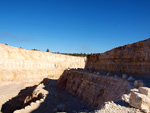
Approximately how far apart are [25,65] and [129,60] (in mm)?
28260

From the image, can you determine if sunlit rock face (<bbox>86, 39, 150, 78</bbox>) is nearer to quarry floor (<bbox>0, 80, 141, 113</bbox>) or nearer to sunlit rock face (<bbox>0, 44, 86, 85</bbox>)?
quarry floor (<bbox>0, 80, 141, 113</bbox>)

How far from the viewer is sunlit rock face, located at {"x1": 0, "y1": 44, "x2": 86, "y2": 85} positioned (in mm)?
29438

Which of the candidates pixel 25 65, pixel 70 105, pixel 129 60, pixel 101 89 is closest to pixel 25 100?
pixel 70 105

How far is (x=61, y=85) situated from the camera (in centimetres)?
2142

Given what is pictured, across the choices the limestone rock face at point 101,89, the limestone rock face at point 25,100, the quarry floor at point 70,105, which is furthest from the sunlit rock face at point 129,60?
the limestone rock face at point 25,100

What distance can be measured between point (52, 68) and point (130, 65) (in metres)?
31.2

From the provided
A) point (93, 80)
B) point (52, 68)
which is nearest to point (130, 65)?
point (93, 80)

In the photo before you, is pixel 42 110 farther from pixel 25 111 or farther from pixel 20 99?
pixel 20 99

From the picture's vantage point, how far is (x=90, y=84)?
13.1 meters

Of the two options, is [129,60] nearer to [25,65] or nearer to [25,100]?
[25,100]

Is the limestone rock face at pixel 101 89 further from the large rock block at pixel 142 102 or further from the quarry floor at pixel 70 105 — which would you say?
the large rock block at pixel 142 102

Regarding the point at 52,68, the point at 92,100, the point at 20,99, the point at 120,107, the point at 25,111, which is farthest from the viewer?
the point at 52,68

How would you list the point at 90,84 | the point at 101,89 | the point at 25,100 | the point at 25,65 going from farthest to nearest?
the point at 25,65, the point at 25,100, the point at 90,84, the point at 101,89

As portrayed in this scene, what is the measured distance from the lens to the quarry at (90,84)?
19.0ft
